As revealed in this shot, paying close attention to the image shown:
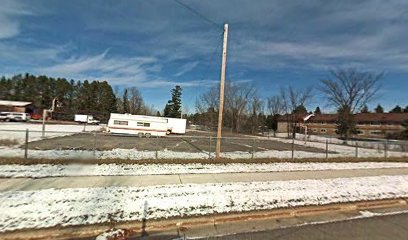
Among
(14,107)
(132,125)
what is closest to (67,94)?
(14,107)

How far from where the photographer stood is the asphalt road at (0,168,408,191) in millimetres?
7221

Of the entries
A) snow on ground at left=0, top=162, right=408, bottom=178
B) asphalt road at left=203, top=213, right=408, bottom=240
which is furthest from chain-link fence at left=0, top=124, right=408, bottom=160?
asphalt road at left=203, top=213, right=408, bottom=240

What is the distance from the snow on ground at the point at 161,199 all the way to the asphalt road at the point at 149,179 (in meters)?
0.55

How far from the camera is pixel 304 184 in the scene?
8555mm

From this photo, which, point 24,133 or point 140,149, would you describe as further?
point 24,133

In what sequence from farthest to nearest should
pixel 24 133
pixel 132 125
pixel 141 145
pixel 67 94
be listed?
pixel 67 94 < pixel 132 125 < pixel 24 133 < pixel 141 145

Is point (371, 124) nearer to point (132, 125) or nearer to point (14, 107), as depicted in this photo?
point (132, 125)

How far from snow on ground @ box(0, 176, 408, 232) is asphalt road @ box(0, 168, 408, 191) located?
547 millimetres

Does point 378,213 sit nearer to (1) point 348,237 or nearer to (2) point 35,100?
(1) point 348,237

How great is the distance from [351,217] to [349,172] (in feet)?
18.9

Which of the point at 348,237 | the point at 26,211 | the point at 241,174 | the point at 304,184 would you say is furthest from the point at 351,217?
the point at 26,211

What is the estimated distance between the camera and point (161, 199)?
6.36 meters

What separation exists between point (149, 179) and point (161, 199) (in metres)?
2.08

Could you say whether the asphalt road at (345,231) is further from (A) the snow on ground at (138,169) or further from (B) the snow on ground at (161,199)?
(A) the snow on ground at (138,169)
